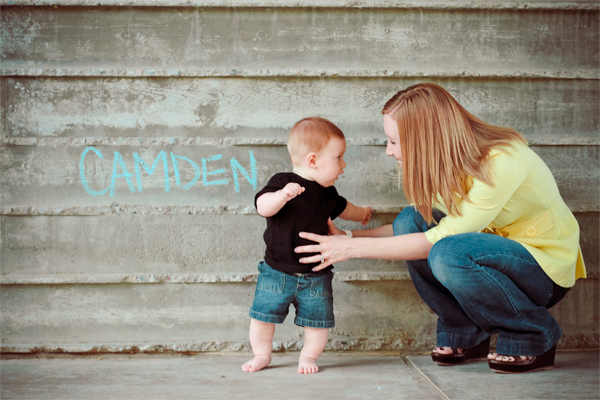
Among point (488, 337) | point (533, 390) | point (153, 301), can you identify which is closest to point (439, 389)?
point (533, 390)

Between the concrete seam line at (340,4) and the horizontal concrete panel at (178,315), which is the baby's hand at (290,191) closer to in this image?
the horizontal concrete panel at (178,315)

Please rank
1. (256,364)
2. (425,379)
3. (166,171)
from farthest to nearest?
(166,171)
(256,364)
(425,379)

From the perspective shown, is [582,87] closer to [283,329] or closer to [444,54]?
[444,54]

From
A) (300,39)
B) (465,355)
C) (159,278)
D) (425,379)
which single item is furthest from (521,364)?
(300,39)

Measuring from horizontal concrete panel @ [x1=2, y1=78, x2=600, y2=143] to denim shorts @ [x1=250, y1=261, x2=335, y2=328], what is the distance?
71cm

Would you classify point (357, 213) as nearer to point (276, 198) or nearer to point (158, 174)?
point (276, 198)

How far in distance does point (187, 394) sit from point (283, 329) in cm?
67

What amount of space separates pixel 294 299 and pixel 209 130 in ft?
2.92

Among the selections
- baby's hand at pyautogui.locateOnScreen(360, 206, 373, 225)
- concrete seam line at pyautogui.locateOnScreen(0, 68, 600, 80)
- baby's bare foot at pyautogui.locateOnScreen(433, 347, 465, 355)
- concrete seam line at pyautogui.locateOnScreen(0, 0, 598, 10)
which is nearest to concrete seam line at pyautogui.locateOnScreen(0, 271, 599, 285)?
baby's hand at pyautogui.locateOnScreen(360, 206, 373, 225)

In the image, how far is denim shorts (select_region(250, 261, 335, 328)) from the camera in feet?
6.88

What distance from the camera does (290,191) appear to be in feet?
6.48

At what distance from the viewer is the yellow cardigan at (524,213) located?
1.88 meters

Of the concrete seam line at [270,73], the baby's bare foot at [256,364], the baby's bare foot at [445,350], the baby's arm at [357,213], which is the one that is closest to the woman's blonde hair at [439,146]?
the baby's arm at [357,213]

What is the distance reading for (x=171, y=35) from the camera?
243 centimetres
